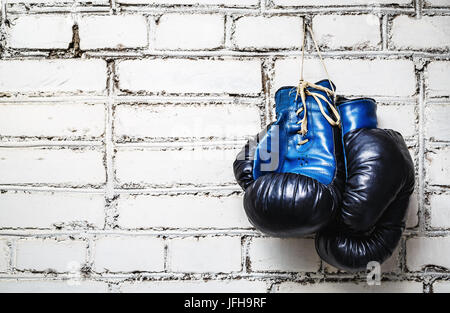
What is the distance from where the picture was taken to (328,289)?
97cm

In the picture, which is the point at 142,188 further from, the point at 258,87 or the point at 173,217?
the point at 258,87

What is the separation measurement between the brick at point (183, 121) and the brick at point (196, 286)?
1.26ft

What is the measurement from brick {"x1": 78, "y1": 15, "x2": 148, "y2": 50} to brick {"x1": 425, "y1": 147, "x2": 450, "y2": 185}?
2.61 feet

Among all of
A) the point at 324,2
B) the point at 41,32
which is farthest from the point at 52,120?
the point at 324,2

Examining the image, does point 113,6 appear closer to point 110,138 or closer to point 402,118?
point 110,138

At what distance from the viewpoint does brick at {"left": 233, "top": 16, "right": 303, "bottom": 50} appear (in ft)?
3.16

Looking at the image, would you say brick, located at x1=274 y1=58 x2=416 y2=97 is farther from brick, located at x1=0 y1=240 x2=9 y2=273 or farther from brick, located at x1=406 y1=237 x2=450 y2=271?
brick, located at x1=0 y1=240 x2=9 y2=273

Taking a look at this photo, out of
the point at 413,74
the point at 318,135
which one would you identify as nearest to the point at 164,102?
the point at 318,135

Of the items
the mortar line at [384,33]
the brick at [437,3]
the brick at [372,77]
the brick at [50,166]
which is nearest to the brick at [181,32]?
the brick at [372,77]

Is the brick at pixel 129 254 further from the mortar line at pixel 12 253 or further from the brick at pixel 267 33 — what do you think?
the brick at pixel 267 33

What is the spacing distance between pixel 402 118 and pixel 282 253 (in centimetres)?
47

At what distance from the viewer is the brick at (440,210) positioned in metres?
0.95

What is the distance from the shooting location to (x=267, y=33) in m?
0.97

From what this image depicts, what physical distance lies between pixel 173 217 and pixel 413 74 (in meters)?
0.72
